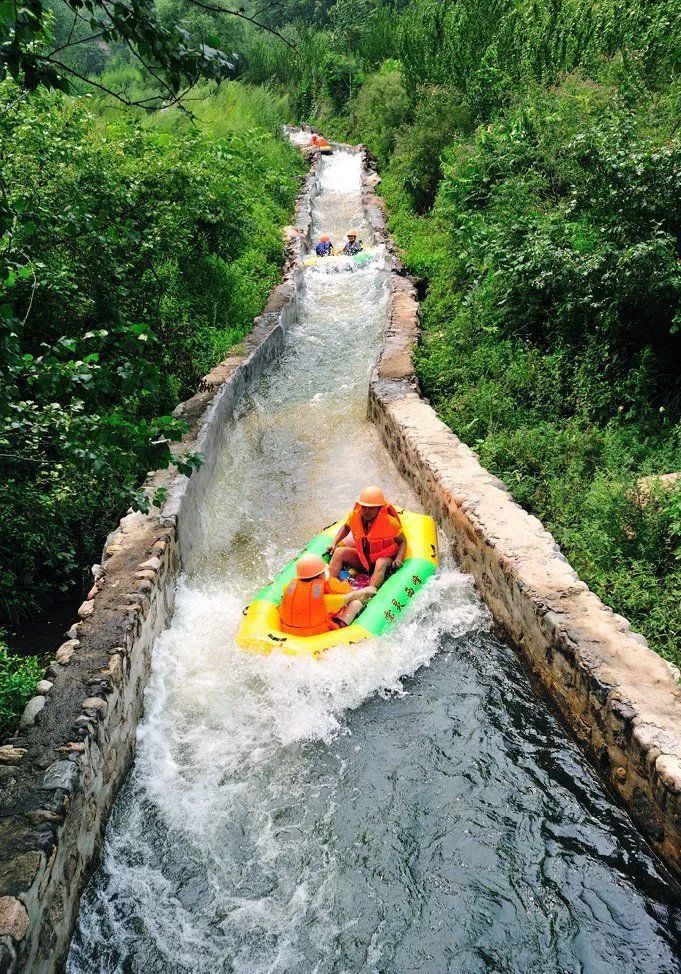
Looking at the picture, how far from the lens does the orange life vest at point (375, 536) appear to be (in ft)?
20.4

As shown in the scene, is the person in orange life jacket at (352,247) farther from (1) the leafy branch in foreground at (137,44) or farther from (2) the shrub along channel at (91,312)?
(1) the leafy branch in foreground at (137,44)

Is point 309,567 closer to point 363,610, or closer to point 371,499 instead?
point 363,610

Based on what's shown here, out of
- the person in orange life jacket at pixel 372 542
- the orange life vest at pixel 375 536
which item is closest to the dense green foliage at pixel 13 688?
the person in orange life jacket at pixel 372 542

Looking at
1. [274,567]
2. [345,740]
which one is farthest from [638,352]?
[345,740]

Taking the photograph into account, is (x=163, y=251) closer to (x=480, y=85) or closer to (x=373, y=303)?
(x=373, y=303)

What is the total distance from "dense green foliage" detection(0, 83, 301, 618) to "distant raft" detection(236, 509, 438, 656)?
4.97ft

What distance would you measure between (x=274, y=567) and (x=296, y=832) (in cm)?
289

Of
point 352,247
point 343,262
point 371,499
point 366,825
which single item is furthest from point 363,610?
point 352,247

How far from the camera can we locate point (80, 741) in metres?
4.03

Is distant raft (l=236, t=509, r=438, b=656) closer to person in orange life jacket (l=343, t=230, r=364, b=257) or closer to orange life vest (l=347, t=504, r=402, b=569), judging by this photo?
orange life vest (l=347, t=504, r=402, b=569)

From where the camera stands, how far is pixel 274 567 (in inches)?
266

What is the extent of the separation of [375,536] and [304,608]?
3.58 feet

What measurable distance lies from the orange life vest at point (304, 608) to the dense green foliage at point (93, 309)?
4.82ft

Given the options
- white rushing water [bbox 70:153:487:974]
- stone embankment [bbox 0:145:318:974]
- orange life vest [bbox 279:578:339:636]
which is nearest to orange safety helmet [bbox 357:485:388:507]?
white rushing water [bbox 70:153:487:974]
